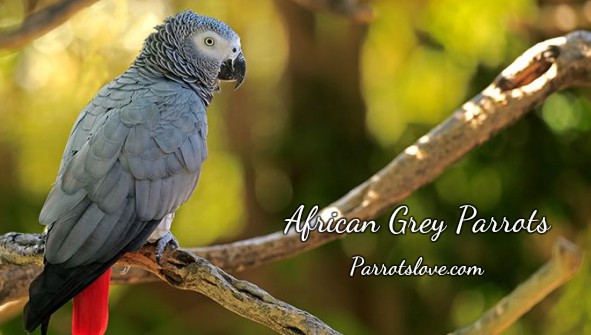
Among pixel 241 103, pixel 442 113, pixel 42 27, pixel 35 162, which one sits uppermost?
pixel 442 113

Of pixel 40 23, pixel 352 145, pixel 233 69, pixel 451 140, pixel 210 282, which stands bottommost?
pixel 210 282

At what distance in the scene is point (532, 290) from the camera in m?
1.39

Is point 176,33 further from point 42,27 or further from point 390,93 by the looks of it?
point 390,93

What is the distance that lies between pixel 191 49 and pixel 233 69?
90 millimetres

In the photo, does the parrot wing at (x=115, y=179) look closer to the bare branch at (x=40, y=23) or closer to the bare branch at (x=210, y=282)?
the bare branch at (x=210, y=282)

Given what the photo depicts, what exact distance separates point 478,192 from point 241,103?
2.93 feet

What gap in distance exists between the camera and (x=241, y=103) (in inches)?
105

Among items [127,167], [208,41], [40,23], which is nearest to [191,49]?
[208,41]

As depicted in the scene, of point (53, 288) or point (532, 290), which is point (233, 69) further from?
point (532, 290)

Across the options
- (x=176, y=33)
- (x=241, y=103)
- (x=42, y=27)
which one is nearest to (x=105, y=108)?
(x=176, y=33)

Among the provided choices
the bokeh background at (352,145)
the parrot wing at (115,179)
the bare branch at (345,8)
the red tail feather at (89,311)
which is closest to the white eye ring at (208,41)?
the parrot wing at (115,179)

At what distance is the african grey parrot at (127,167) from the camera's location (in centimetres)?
106

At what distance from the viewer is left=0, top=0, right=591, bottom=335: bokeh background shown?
2.38 m

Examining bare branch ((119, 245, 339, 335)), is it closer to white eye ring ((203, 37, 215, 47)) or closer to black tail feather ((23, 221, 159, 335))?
black tail feather ((23, 221, 159, 335))
